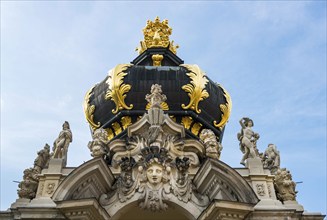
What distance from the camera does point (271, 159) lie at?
52.1 feet

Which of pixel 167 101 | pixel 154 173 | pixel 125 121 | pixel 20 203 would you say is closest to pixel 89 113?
pixel 125 121

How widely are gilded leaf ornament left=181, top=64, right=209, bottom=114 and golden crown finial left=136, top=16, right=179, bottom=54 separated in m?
4.76

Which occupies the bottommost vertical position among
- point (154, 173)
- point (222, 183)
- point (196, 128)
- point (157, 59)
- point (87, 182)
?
point (222, 183)

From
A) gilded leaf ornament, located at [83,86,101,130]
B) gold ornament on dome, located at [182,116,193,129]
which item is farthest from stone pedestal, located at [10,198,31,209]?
gold ornament on dome, located at [182,116,193,129]

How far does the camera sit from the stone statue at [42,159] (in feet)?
49.8

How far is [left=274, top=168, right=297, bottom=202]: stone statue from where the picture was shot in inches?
574

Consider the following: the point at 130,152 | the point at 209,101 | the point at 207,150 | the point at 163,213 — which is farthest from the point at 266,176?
the point at 209,101

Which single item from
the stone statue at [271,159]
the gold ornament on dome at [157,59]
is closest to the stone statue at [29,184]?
the stone statue at [271,159]

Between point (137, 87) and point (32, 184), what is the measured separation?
265 inches

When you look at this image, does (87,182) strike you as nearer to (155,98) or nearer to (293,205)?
(155,98)

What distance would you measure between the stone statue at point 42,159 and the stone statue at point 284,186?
318 inches

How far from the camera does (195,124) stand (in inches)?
741

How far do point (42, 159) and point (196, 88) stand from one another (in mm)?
7486

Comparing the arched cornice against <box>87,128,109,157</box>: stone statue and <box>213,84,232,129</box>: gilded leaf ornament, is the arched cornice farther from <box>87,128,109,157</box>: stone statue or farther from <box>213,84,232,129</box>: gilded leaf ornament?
<box>213,84,232,129</box>: gilded leaf ornament
